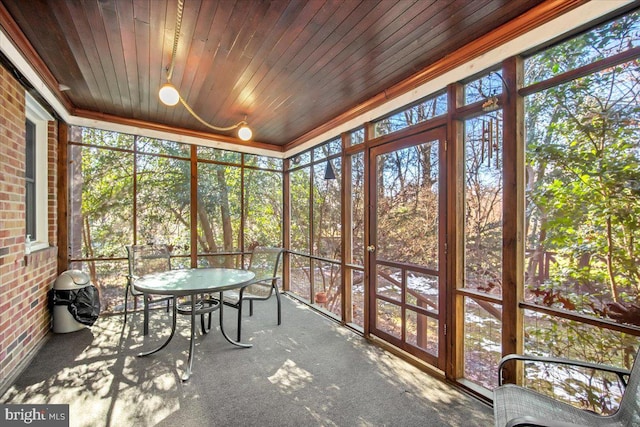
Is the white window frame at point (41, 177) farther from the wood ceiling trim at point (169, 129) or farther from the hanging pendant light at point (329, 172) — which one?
the hanging pendant light at point (329, 172)

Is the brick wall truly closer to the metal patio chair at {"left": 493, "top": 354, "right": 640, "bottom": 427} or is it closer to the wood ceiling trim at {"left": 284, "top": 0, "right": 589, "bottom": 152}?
the wood ceiling trim at {"left": 284, "top": 0, "right": 589, "bottom": 152}

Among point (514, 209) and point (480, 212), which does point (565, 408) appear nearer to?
point (514, 209)

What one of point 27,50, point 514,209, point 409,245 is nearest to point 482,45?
point 514,209

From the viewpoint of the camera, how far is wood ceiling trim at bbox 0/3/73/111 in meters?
1.90

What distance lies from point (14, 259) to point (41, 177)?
1.36 meters

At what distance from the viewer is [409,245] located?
9.19 ft

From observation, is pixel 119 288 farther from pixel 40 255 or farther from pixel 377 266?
pixel 377 266

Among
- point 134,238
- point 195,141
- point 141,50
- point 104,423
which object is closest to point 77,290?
point 134,238

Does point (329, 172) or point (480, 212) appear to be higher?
point (329, 172)

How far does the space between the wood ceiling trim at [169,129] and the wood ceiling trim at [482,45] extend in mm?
2176

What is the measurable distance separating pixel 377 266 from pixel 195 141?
11.1ft

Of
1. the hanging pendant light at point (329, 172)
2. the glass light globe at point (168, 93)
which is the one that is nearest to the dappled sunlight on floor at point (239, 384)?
the hanging pendant light at point (329, 172)

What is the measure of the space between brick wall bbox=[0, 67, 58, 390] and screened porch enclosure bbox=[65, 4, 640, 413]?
3.67ft

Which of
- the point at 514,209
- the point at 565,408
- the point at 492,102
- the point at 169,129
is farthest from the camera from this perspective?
the point at 169,129
